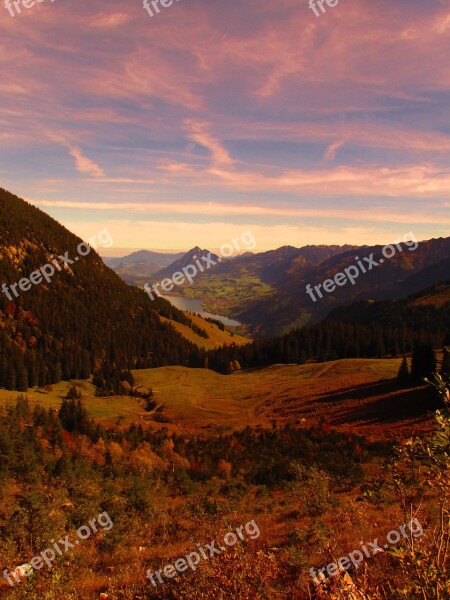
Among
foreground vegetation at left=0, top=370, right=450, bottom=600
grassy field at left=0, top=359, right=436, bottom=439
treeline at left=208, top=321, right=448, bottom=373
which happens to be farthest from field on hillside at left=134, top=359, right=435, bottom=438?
treeline at left=208, top=321, right=448, bottom=373

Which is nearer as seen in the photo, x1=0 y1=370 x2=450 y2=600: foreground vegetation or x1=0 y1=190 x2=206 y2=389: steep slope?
x1=0 y1=370 x2=450 y2=600: foreground vegetation

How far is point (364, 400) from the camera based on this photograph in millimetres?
73750

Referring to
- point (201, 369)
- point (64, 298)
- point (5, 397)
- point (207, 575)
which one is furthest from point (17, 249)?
point (207, 575)

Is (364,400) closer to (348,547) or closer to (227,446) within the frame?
(227,446)

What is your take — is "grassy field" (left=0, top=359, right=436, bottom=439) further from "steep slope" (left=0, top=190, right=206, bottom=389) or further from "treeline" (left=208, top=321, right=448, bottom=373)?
"treeline" (left=208, top=321, right=448, bottom=373)

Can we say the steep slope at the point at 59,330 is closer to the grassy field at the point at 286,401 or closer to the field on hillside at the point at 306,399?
the grassy field at the point at 286,401

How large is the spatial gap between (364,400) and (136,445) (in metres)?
47.0

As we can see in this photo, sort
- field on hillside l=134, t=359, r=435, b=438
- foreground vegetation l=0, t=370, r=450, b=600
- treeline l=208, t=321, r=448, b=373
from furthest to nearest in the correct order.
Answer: treeline l=208, t=321, r=448, b=373 → field on hillside l=134, t=359, r=435, b=438 → foreground vegetation l=0, t=370, r=450, b=600

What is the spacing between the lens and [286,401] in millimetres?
85938

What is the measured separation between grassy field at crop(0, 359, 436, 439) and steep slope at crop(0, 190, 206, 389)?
13777 millimetres

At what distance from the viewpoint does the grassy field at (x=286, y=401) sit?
63375 millimetres

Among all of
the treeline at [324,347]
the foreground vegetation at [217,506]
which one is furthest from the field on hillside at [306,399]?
the treeline at [324,347]

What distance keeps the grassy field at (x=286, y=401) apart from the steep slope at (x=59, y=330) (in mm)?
13777

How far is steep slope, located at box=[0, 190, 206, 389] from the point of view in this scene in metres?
120
